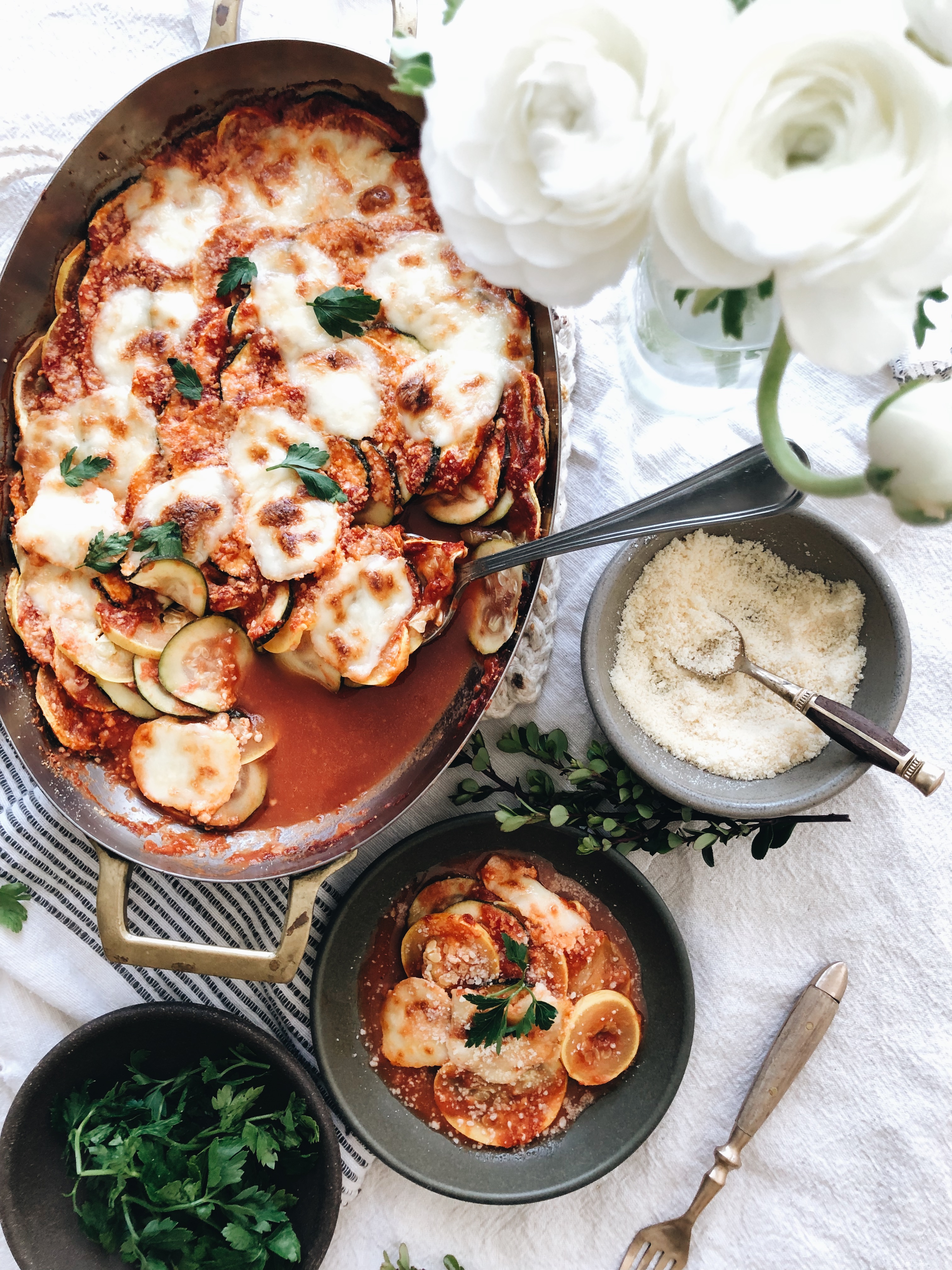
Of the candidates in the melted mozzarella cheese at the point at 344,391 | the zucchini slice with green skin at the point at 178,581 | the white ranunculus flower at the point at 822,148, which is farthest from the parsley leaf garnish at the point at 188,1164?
the white ranunculus flower at the point at 822,148

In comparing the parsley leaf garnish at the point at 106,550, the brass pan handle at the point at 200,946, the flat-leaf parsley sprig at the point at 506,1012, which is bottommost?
the flat-leaf parsley sprig at the point at 506,1012

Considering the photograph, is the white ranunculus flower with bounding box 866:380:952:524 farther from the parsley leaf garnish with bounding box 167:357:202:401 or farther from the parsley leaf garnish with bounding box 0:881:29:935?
the parsley leaf garnish with bounding box 0:881:29:935

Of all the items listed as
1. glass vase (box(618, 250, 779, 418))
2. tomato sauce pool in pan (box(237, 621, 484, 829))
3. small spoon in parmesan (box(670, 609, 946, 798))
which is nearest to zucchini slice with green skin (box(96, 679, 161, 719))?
tomato sauce pool in pan (box(237, 621, 484, 829))

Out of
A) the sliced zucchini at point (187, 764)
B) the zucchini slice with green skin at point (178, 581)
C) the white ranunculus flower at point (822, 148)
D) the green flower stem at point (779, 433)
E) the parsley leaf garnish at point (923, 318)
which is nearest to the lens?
the white ranunculus flower at point (822, 148)

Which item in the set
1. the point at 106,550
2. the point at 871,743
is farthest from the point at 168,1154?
the point at 871,743

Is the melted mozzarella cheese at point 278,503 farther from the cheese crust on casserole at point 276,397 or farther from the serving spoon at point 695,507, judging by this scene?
the serving spoon at point 695,507

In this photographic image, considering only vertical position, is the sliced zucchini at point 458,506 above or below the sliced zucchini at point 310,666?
above

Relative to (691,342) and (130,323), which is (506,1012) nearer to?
(691,342)

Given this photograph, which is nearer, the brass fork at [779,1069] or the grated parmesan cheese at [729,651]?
the grated parmesan cheese at [729,651]
